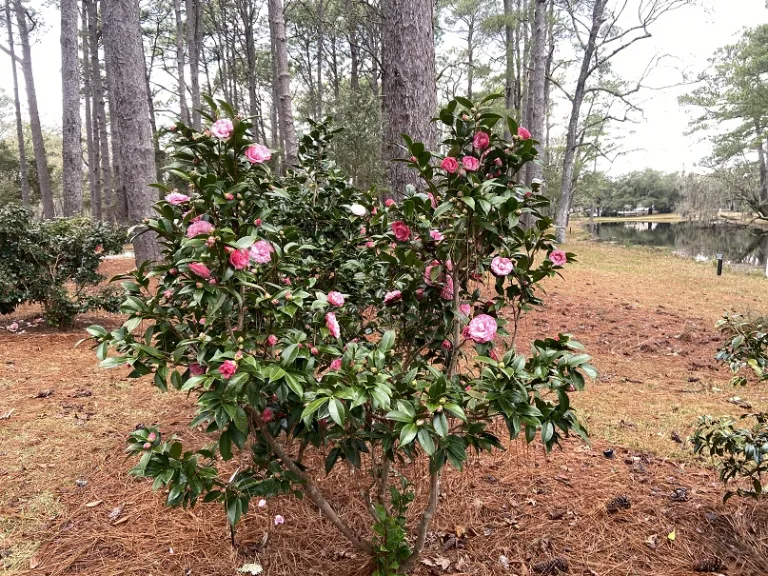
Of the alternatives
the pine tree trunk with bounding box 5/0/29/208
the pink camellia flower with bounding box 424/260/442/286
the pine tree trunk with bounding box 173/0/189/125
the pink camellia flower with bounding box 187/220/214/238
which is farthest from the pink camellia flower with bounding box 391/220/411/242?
the pine tree trunk with bounding box 5/0/29/208

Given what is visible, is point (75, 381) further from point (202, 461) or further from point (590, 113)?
point (590, 113)

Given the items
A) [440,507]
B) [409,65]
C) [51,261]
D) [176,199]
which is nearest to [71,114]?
[51,261]

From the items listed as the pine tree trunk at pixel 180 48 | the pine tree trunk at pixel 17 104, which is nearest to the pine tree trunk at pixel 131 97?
the pine tree trunk at pixel 180 48

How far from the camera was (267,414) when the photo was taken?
150 centimetres

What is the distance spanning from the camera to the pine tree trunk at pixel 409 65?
11.9ft

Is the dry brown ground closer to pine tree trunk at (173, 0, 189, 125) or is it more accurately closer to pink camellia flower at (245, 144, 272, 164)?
pink camellia flower at (245, 144, 272, 164)

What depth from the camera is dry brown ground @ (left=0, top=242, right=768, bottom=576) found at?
1.80 m

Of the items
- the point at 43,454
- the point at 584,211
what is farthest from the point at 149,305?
the point at 584,211

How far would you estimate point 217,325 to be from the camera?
154 cm

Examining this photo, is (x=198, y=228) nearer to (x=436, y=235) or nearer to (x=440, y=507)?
(x=436, y=235)

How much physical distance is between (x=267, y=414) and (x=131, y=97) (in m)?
4.75

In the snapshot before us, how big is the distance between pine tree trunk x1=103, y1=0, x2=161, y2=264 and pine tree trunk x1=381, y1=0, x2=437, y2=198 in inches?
111

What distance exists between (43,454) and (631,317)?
6.39m

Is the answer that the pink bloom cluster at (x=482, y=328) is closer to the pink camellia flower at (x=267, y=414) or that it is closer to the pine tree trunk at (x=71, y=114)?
the pink camellia flower at (x=267, y=414)
